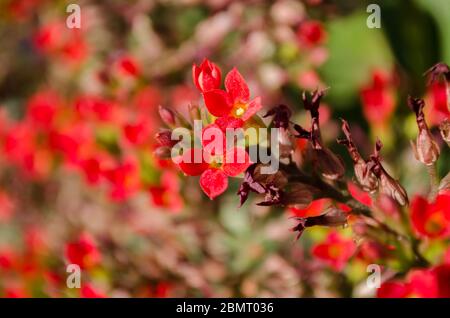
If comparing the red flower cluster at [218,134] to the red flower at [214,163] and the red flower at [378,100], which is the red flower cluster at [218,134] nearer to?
the red flower at [214,163]

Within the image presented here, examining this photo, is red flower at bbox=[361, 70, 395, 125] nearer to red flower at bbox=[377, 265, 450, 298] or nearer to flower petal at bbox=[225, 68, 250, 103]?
red flower at bbox=[377, 265, 450, 298]

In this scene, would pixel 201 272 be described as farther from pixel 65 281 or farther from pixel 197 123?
pixel 197 123

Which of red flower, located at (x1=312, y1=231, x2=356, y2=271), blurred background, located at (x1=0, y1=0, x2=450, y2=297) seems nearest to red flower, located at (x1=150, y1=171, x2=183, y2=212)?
blurred background, located at (x1=0, y1=0, x2=450, y2=297)

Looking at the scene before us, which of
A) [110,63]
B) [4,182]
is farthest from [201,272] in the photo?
[4,182]

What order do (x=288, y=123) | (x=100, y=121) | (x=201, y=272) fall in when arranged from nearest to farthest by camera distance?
1. (x=288, y=123)
2. (x=201, y=272)
3. (x=100, y=121)

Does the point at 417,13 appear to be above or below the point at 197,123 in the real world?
above
